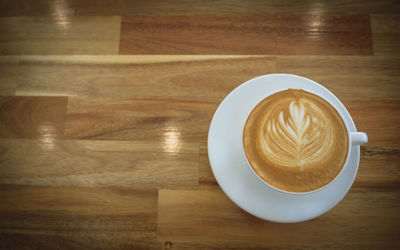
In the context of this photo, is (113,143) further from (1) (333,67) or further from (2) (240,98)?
(1) (333,67)

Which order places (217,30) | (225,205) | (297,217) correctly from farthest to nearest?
(217,30)
(225,205)
(297,217)

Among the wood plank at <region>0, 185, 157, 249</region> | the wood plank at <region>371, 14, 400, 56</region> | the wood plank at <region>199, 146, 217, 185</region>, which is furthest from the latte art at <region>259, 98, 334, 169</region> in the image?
the wood plank at <region>371, 14, 400, 56</region>

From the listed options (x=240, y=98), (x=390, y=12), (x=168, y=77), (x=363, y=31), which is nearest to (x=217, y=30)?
(x=168, y=77)

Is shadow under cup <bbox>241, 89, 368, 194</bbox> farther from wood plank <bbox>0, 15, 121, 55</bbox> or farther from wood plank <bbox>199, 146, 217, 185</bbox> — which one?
wood plank <bbox>0, 15, 121, 55</bbox>

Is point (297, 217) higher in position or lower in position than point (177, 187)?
higher

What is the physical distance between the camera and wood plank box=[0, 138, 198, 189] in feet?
2.77

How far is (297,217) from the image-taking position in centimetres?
59

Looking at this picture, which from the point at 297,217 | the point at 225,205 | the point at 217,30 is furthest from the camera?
the point at 217,30

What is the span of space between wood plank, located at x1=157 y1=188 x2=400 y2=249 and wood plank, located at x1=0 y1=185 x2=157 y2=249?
0.29 feet

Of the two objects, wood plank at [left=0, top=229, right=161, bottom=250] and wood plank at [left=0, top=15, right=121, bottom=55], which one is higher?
wood plank at [left=0, top=15, right=121, bottom=55]

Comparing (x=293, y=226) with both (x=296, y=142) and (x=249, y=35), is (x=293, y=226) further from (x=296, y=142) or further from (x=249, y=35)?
(x=249, y=35)

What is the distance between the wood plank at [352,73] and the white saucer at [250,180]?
28 centimetres

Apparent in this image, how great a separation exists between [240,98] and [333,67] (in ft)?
1.51

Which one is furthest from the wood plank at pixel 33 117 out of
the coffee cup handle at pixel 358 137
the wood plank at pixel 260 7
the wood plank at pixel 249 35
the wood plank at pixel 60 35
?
the coffee cup handle at pixel 358 137
